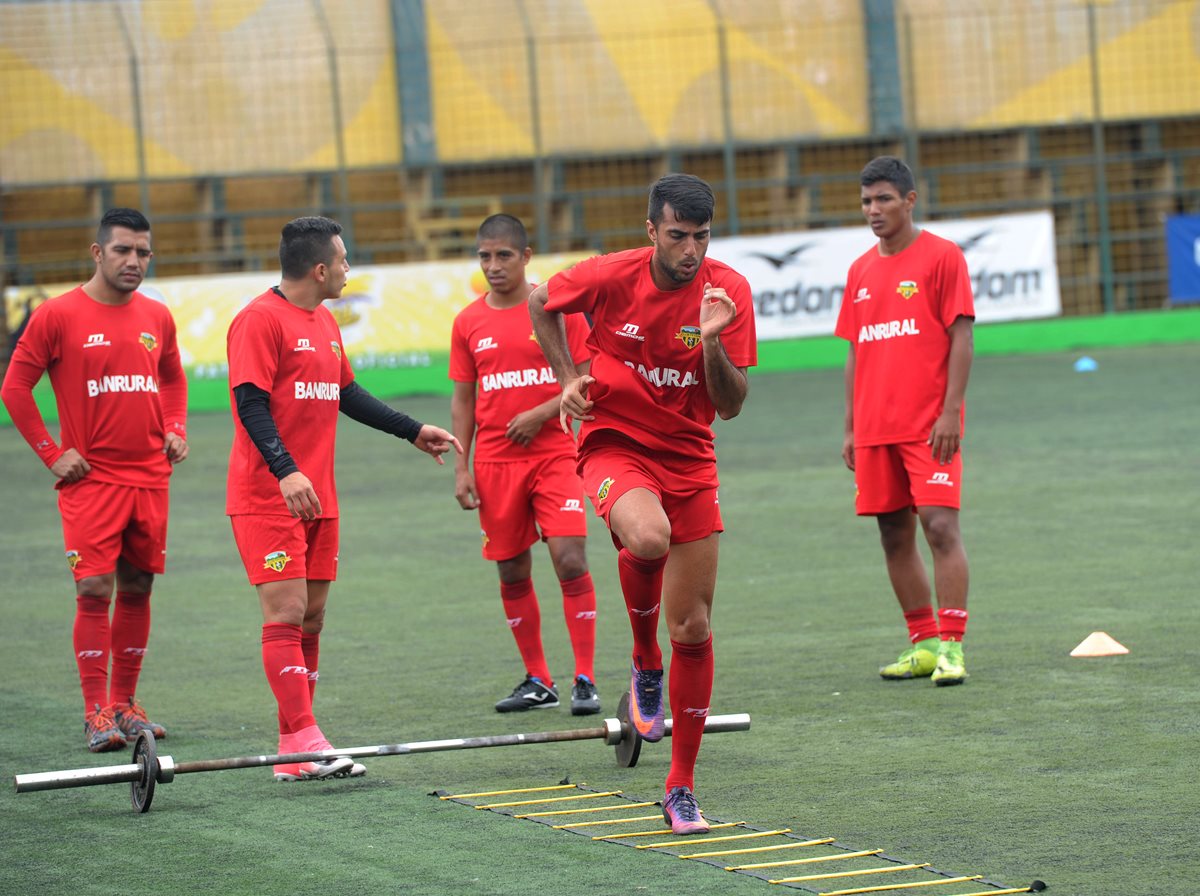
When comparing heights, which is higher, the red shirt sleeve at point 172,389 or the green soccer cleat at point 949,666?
the red shirt sleeve at point 172,389

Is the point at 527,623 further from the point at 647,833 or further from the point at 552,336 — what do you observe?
the point at 647,833

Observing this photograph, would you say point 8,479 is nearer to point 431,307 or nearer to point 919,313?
point 431,307

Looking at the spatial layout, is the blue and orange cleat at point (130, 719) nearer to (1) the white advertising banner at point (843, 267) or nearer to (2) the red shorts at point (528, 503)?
(2) the red shorts at point (528, 503)

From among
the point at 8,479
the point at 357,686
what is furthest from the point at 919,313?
the point at 8,479

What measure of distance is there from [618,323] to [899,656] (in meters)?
3.08

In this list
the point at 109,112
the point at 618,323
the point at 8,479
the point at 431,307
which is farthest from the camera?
the point at 109,112

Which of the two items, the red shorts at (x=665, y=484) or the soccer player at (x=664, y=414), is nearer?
the soccer player at (x=664, y=414)

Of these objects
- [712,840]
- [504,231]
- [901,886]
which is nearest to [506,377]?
[504,231]

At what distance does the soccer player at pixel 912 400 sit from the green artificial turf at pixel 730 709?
0.38 metres

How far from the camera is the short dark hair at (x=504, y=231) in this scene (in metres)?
7.84

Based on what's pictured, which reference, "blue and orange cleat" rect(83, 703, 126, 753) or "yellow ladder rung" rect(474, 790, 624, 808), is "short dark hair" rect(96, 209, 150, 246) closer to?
"blue and orange cleat" rect(83, 703, 126, 753)

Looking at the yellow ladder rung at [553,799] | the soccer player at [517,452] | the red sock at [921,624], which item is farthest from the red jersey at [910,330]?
the yellow ladder rung at [553,799]

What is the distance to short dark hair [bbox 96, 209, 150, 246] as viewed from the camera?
7.43m

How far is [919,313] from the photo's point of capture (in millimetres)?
8023
